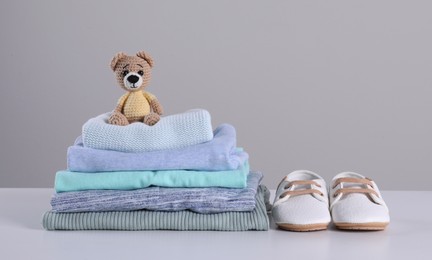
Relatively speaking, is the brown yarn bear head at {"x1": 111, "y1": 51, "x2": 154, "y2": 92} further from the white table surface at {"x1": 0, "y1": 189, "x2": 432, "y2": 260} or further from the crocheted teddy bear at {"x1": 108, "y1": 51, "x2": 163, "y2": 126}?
the white table surface at {"x1": 0, "y1": 189, "x2": 432, "y2": 260}

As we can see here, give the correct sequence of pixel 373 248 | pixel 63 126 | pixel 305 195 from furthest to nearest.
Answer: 1. pixel 63 126
2. pixel 305 195
3. pixel 373 248

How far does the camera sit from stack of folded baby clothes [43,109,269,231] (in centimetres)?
125

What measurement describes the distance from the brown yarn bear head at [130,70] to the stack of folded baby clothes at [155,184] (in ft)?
0.39

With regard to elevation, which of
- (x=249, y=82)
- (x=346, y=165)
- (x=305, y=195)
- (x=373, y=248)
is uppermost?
(x=249, y=82)

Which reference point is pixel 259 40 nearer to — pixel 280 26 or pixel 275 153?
pixel 280 26

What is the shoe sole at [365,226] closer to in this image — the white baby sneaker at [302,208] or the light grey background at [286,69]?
the white baby sneaker at [302,208]

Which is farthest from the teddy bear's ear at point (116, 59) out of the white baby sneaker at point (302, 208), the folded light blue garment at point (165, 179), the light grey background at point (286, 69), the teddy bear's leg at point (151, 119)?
the light grey background at point (286, 69)

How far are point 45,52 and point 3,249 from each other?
2050 mm

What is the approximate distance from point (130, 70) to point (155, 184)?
24 cm

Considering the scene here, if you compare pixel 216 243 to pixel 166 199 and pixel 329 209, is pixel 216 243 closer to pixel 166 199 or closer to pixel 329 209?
pixel 166 199

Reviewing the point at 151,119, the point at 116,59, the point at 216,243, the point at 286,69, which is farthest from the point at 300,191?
the point at 286,69

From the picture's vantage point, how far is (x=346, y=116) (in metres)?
2.94

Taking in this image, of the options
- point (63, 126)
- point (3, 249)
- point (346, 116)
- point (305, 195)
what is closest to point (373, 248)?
point (305, 195)

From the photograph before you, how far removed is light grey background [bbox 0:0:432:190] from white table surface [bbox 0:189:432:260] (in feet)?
5.22
